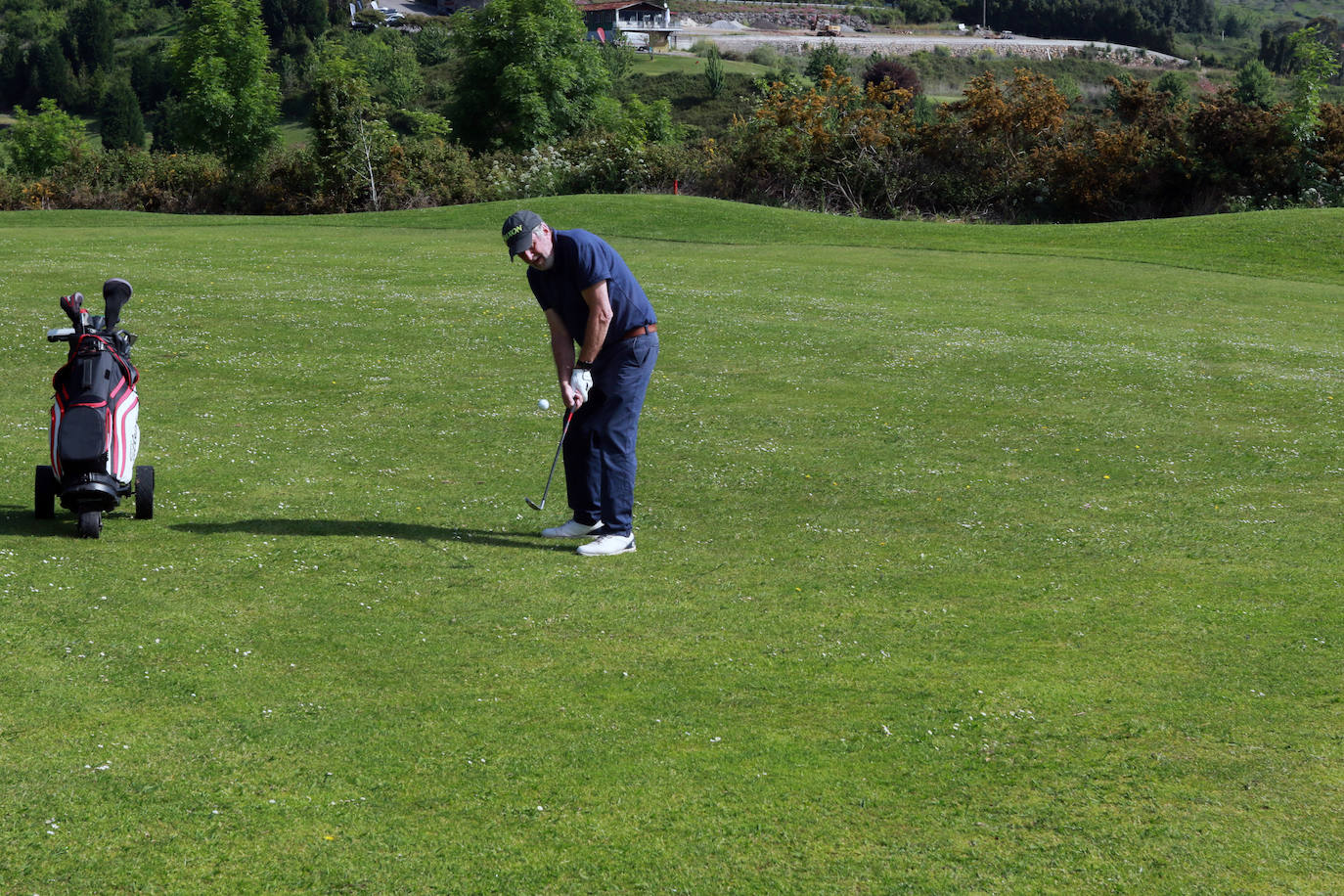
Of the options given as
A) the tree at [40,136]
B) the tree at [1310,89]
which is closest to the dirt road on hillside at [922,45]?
the tree at [40,136]

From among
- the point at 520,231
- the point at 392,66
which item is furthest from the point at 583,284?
the point at 392,66

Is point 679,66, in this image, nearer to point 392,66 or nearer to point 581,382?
point 392,66

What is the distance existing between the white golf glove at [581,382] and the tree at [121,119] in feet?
414

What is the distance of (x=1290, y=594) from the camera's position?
754cm

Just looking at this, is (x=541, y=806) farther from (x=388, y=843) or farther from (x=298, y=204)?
(x=298, y=204)

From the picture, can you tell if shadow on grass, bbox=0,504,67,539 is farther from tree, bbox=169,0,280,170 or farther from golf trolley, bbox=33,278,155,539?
tree, bbox=169,0,280,170

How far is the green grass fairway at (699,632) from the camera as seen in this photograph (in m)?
4.54

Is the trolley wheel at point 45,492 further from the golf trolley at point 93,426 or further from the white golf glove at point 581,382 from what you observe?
the white golf glove at point 581,382

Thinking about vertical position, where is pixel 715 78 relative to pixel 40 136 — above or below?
above

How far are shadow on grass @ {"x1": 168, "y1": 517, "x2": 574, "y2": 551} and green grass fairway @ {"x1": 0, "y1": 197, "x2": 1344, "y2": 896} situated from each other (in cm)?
5

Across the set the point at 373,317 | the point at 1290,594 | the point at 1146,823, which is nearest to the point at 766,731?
the point at 1146,823

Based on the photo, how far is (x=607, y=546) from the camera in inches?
330

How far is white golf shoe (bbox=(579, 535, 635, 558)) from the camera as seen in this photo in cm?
833

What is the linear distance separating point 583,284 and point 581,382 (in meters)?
0.67
